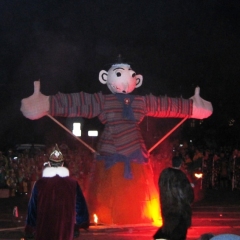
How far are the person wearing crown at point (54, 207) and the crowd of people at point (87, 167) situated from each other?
9.64 metres

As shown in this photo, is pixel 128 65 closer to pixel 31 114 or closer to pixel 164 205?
pixel 31 114

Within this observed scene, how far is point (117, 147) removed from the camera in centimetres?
1118

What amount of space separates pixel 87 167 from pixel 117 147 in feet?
23.4

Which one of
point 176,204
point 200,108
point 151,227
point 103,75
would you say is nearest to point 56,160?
point 176,204

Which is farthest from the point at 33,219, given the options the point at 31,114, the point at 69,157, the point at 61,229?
the point at 69,157

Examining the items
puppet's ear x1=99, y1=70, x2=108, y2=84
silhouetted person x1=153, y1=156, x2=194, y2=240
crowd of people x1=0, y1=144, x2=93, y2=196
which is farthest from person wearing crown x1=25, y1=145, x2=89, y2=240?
crowd of people x1=0, y1=144, x2=93, y2=196

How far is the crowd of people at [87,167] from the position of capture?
58.2ft

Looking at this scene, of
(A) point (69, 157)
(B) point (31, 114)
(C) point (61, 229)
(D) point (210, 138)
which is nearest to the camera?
(C) point (61, 229)

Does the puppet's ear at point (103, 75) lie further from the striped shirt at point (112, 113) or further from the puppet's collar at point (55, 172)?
the puppet's collar at point (55, 172)

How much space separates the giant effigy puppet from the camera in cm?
1116

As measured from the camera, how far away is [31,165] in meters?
18.5

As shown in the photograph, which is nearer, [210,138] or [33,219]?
[33,219]

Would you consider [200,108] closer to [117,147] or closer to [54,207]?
[117,147]

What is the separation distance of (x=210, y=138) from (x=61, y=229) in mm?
28116
